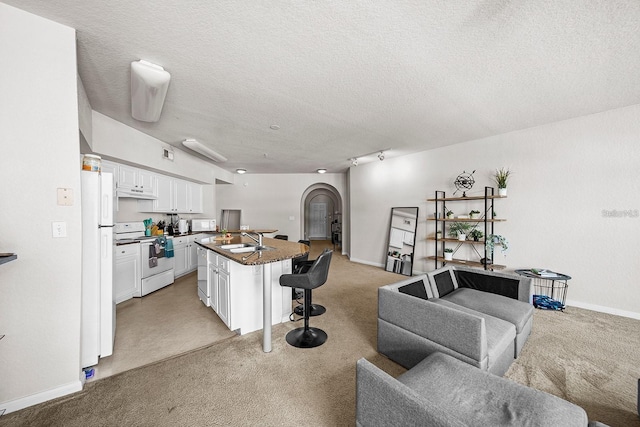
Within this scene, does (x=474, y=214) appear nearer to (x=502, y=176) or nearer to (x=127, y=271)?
(x=502, y=176)

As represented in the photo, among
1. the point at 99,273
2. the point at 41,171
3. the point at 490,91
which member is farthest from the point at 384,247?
the point at 41,171

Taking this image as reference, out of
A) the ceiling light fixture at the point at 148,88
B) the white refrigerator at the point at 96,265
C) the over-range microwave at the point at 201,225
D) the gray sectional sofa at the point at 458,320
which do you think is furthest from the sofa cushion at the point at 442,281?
the over-range microwave at the point at 201,225

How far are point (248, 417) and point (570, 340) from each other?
3.20m

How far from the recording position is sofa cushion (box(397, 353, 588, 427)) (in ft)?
3.20

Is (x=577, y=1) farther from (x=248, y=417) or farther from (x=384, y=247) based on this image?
(x=384, y=247)

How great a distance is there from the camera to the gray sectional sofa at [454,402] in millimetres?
902

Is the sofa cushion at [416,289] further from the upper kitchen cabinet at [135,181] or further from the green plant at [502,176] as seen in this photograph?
the upper kitchen cabinet at [135,181]

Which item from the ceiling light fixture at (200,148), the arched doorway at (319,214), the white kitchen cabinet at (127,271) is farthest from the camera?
the arched doorway at (319,214)

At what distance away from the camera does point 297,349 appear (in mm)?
2248

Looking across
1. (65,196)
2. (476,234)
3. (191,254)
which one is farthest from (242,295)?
(476,234)

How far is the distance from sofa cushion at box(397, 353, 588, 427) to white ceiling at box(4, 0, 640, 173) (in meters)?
2.27

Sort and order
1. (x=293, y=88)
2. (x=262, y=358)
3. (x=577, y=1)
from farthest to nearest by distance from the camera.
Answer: (x=293, y=88), (x=262, y=358), (x=577, y=1)

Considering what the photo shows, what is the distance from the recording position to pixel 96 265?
76.8 inches

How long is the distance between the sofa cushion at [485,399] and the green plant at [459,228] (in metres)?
3.38
